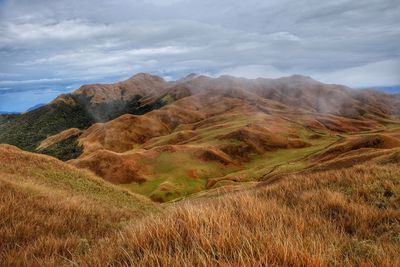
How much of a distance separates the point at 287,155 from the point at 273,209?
94838 mm

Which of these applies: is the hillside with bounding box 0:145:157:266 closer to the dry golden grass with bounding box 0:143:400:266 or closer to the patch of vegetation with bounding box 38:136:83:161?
the dry golden grass with bounding box 0:143:400:266

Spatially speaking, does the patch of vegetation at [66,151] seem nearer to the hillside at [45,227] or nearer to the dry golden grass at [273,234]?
the hillside at [45,227]

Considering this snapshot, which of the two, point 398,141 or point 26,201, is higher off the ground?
point 26,201

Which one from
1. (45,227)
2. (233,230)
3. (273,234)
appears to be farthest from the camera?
(45,227)

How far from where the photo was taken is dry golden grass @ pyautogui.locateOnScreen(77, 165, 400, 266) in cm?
324

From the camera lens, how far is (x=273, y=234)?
3.85 meters

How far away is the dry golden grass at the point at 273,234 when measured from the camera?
3.24m

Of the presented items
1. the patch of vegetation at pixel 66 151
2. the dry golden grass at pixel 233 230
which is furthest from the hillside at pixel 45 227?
the patch of vegetation at pixel 66 151

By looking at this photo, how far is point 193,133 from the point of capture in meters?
132

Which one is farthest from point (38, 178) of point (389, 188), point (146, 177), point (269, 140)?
point (269, 140)

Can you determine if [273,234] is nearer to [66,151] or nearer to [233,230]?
[233,230]

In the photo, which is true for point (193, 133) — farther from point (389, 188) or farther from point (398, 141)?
point (389, 188)

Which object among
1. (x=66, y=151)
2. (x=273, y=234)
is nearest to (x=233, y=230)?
(x=273, y=234)

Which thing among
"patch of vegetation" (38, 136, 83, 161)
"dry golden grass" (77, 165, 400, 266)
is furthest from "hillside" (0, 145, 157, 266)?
"patch of vegetation" (38, 136, 83, 161)
